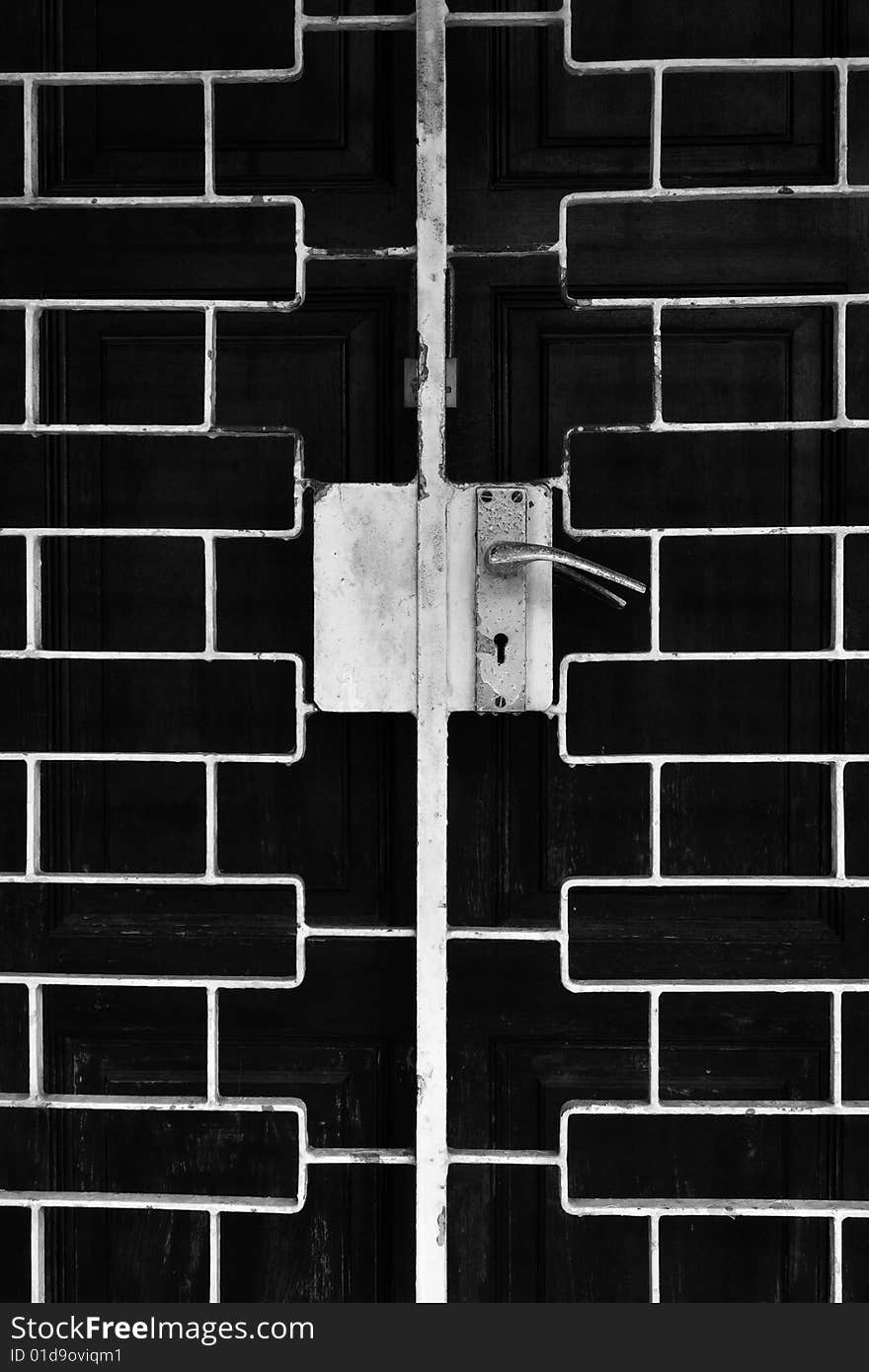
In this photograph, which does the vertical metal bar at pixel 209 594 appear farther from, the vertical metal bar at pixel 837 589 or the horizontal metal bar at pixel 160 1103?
the vertical metal bar at pixel 837 589

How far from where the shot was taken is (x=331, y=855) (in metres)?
1.24

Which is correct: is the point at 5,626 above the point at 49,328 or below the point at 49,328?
below

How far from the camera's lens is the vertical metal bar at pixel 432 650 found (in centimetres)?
102

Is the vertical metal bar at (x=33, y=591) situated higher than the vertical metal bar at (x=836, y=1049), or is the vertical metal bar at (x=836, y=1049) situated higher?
the vertical metal bar at (x=33, y=591)

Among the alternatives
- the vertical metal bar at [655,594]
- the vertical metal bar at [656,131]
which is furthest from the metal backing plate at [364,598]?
the vertical metal bar at [656,131]

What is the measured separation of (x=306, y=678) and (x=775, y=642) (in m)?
0.58

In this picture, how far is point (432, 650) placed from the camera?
104cm

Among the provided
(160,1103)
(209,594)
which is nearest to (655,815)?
(209,594)

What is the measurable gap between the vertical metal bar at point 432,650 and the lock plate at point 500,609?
0.13ft

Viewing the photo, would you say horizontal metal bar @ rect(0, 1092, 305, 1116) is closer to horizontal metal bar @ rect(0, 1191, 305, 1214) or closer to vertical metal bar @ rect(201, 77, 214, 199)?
horizontal metal bar @ rect(0, 1191, 305, 1214)

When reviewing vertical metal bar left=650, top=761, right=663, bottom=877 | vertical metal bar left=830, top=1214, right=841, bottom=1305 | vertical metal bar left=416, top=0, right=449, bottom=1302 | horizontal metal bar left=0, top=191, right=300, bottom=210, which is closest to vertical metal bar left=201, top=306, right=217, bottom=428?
horizontal metal bar left=0, top=191, right=300, bottom=210

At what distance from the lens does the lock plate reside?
1051mm
